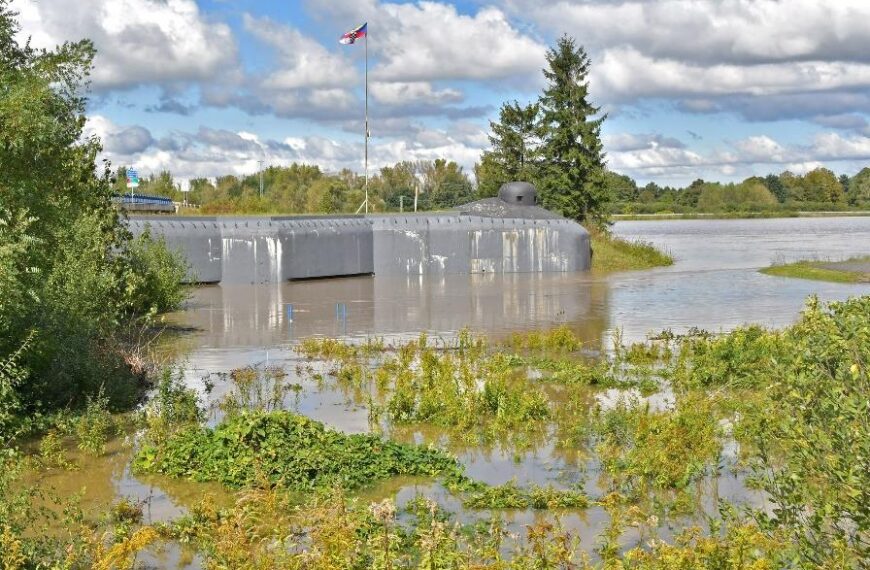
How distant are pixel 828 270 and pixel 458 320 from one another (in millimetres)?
16577

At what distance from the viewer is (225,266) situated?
104 ft

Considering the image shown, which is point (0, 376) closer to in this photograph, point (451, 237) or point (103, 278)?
point (103, 278)

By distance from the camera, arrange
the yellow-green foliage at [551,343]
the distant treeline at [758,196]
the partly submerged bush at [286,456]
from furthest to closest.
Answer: the distant treeline at [758,196] → the yellow-green foliage at [551,343] → the partly submerged bush at [286,456]

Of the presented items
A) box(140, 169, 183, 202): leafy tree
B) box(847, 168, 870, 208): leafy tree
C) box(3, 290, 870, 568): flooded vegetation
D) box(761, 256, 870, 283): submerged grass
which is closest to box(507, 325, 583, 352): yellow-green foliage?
box(3, 290, 870, 568): flooded vegetation

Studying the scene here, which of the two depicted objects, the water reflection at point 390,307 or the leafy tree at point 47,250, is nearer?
the leafy tree at point 47,250

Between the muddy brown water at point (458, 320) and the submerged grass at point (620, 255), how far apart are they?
1047mm

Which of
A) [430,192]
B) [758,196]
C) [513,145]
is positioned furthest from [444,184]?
[758,196]

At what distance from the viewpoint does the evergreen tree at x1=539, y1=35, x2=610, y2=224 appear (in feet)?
139

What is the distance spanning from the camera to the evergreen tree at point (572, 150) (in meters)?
42.3

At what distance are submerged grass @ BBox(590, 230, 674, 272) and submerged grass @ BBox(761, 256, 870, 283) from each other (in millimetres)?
4467

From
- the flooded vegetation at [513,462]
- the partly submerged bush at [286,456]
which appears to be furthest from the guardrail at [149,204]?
the partly submerged bush at [286,456]

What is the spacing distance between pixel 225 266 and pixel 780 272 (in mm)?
17781

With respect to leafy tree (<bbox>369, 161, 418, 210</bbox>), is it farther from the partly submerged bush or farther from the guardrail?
the partly submerged bush

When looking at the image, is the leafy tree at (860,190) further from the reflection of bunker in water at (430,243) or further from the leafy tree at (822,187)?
the reflection of bunker in water at (430,243)
